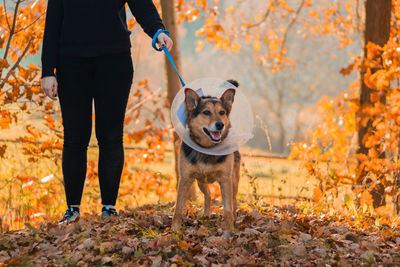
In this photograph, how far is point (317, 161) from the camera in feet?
18.7

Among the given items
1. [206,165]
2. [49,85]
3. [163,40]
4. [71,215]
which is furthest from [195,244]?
[49,85]

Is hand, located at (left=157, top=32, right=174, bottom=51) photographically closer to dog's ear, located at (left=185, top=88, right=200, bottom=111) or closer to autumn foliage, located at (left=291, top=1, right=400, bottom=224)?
dog's ear, located at (left=185, top=88, right=200, bottom=111)

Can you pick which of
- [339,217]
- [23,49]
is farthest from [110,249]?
[23,49]

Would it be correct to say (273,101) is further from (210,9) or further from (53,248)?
(53,248)

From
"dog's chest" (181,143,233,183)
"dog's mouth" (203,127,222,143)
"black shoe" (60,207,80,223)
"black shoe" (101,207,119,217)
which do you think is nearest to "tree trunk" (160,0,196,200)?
"black shoe" (101,207,119,217)

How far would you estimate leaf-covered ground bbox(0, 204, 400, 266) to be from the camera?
2.91 m

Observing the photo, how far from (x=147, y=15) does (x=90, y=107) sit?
952mm

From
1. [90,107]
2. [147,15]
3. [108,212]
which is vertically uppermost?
[147,15]

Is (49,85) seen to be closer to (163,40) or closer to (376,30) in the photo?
(163,40)

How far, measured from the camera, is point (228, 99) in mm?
3514

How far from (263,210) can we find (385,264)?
1.80 metres

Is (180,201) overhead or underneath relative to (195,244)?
overhead

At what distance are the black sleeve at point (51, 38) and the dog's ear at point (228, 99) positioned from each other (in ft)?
4.78

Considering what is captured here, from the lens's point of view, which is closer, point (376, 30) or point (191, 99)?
point (191, 99)
